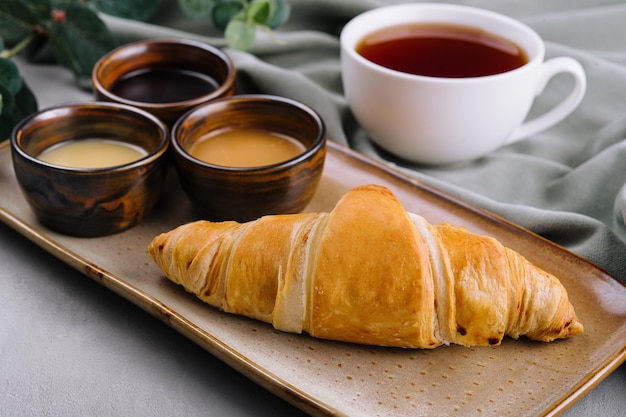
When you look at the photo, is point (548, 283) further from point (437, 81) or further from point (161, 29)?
point (161, 29)

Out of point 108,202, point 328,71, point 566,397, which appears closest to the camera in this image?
point 566,397

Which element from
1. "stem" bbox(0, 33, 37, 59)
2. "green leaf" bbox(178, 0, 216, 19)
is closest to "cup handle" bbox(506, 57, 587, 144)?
"green leaf" bbox(178, 0, 216, 19)

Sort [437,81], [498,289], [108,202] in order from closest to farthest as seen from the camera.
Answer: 1. [498,289]
2. [108,202]
3. [437,81]

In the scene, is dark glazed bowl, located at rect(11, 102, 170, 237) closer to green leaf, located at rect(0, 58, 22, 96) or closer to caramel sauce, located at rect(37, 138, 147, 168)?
caramel sauce, located at rect(37, 138, 147, 168)

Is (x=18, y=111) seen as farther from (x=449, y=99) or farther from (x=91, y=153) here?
(x=449, y=99)

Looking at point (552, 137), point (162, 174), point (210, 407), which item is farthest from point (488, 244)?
point (552, 137)

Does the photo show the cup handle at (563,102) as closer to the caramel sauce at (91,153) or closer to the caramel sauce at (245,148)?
the caramel sauce at (245,148)

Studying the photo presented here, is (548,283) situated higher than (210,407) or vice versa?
(548,283)
